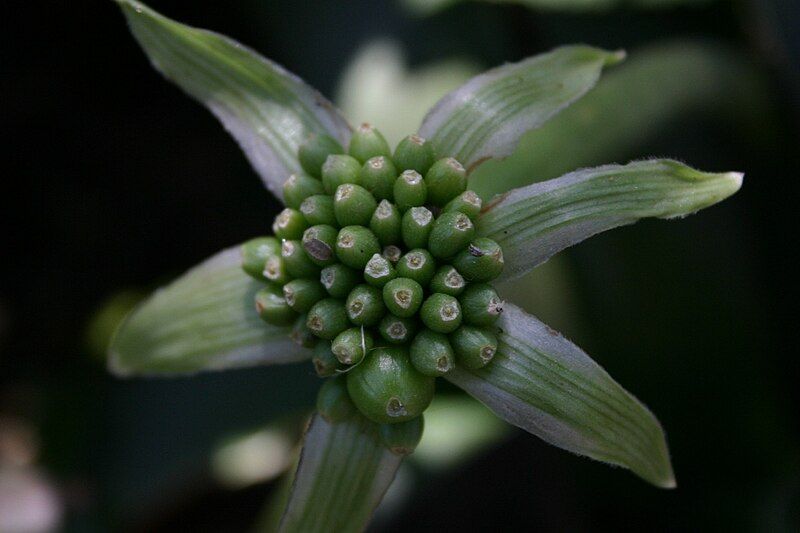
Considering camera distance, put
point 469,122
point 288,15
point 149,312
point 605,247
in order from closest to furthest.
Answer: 1. point 469,122
2. point 149,312
3. point 605,247
4. point 288,15

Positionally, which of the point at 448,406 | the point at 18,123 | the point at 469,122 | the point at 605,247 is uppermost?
the point at 469,122

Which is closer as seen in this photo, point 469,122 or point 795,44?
point 469,122

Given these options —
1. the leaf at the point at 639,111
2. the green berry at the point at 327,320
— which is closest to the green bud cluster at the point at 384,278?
the green berry at the point at 327,320

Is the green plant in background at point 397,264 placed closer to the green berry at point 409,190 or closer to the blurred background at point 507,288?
the green berry at point 409,190

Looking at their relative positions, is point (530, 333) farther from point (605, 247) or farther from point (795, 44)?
point (795, 44)

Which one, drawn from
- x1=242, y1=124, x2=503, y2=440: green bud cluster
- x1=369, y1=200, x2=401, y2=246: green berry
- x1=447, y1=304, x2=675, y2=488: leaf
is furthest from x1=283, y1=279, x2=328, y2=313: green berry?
x1=447, y1=304, x2=675, y2=488: leaf

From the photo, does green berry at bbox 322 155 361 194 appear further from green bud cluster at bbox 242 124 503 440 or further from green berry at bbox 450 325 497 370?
green berry at bbox 450 325 497 370

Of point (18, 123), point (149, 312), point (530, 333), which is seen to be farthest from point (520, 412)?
point (18, 123)

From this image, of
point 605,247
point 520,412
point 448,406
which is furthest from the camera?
point 448,406
